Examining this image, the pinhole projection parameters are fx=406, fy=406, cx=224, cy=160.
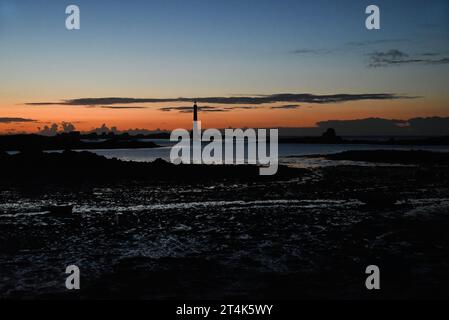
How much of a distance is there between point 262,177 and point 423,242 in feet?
89.7

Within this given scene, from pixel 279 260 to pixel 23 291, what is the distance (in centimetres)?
807

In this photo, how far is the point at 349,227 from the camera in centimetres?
1934

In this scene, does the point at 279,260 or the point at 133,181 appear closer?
the point at 279,260

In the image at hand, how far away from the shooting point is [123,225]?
20.1 meters

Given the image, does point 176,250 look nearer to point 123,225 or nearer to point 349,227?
point 123,225

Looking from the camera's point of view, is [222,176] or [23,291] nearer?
[23,291]
